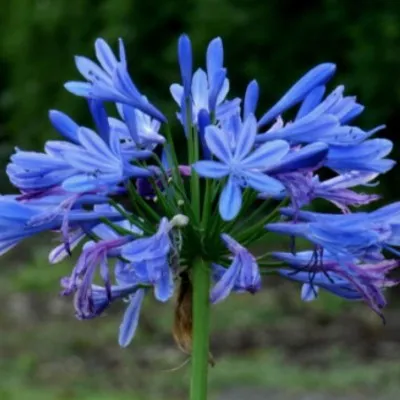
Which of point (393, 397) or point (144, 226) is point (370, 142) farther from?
point (393, 397)

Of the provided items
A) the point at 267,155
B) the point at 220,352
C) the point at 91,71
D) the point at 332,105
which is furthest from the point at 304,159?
the point at 220,352

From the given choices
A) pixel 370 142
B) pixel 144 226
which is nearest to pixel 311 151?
pixel 370 142

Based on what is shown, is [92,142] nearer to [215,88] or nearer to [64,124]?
[64,124]

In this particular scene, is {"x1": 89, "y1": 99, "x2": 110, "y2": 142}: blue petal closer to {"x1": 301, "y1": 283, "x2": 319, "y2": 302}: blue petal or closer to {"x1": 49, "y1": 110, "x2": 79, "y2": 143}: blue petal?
{"x1": 49, "y1": 110, "x2": 79, "y2": 143}: blue petal

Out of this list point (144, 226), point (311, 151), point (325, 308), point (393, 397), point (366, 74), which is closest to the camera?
point (311, 151)

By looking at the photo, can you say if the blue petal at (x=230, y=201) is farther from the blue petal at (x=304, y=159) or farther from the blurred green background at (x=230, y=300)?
the blurred green background at (x=230, y=300)

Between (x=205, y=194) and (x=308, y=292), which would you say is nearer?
(x=205, y=194)

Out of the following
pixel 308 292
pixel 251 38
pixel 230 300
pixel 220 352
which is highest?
pixel 308 292
